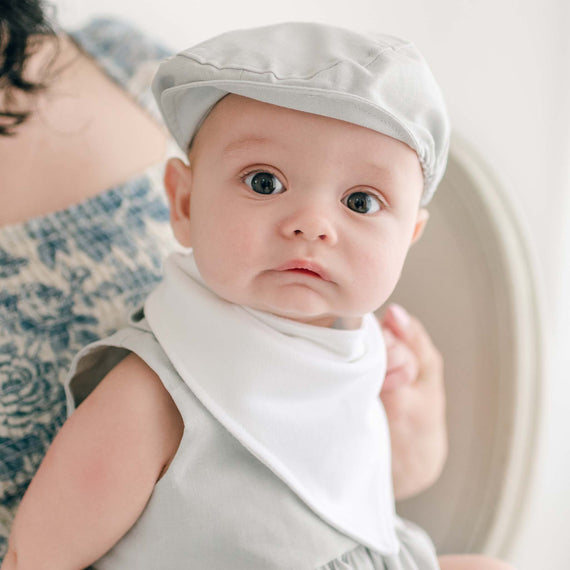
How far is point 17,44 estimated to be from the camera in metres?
1.04

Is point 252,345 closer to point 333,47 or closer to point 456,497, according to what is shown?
point 333,47

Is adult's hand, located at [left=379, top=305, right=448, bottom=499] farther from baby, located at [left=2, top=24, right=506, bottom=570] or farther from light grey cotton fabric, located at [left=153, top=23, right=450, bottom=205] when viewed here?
light grey cotton fabric, located at [left=153, top=23, right=450, bottom=205]

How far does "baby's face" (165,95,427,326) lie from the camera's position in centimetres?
72

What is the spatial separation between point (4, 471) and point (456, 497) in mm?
813

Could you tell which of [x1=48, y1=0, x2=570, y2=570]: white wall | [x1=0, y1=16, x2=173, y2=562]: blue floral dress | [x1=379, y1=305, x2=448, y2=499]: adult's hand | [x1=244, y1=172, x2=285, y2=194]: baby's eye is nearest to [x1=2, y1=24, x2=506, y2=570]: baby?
[x1=244, y1=172, x2=285, y2=194]: baby's eye

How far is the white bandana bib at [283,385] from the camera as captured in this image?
0.78 meters

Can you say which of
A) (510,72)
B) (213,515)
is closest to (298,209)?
(213,515)

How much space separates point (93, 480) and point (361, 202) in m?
0.43

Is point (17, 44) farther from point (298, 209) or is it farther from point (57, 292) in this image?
point (298, 209)

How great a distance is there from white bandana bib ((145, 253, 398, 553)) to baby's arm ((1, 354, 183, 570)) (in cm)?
7

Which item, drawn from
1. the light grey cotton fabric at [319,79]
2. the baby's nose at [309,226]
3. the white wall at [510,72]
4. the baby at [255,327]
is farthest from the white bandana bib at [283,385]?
the white wall at [510,72]

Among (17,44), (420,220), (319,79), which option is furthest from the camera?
(17,44)

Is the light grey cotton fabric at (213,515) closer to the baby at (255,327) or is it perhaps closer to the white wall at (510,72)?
the baby at (255,327)

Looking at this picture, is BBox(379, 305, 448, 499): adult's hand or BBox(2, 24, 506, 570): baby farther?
BBox(379, 305, 448, 499): adult's hand
